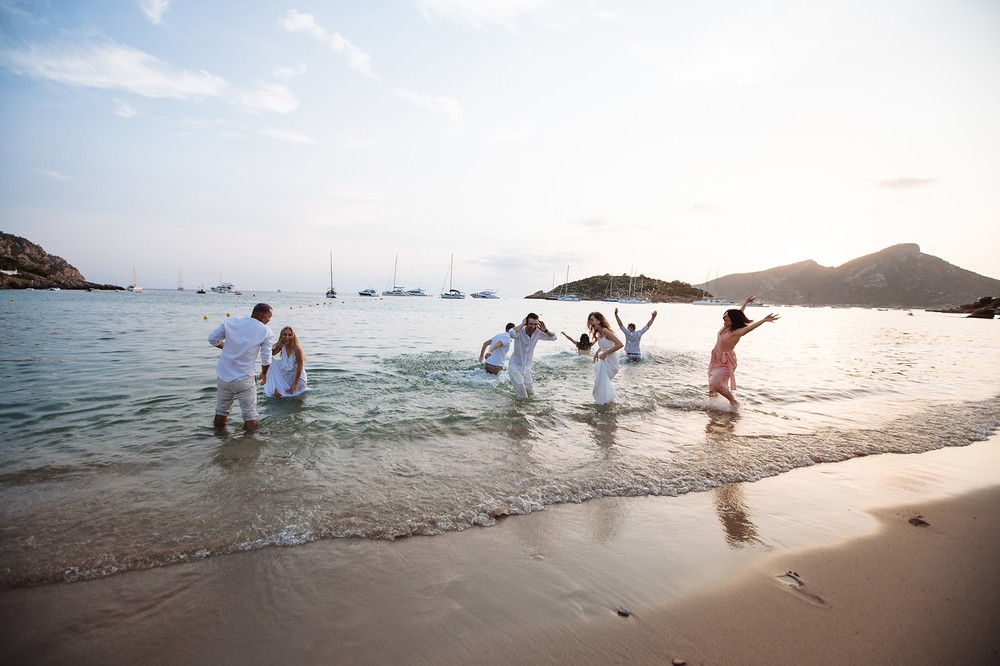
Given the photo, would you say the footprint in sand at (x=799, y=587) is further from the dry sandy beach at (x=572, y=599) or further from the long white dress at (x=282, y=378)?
the long white dress at (x=282, y=378)

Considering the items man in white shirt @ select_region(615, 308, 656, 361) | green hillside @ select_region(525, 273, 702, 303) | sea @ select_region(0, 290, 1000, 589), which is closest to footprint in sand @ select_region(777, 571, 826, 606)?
sea @ select_region(0, 290, 1000, 589)

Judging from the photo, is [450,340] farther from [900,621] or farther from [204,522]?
[900,621]

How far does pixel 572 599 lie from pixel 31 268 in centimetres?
14341

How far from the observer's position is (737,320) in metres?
9.03

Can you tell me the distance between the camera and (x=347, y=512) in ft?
14.6

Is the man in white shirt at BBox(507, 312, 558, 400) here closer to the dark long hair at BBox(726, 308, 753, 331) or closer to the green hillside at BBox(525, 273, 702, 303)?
the dark long hair at BBox(726, 308, 753, 331)

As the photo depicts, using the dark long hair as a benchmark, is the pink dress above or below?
below

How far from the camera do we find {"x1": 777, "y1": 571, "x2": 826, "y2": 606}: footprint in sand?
10.2 ft

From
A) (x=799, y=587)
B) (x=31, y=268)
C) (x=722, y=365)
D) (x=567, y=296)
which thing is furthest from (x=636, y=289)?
Answer: (x=31, y=268)

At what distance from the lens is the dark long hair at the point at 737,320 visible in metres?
8.95

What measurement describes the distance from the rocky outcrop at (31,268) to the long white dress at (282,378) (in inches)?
4524

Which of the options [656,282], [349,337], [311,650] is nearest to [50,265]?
[349,337]

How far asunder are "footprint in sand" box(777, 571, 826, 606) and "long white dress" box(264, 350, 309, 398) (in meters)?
9.21

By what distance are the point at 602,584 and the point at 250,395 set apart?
6.48m
